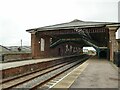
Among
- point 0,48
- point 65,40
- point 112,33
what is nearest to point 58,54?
point 65,40

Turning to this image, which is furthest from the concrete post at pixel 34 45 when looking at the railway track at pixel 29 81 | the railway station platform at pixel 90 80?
the railway station platform at pixel 90 80

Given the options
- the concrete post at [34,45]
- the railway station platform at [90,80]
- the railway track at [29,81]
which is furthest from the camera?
the concrete post at [34,45]

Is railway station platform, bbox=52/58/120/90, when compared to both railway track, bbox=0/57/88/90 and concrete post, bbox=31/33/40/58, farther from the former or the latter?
concrete post, bbox=31/33/40/58

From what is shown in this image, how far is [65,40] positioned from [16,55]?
53.9 feet

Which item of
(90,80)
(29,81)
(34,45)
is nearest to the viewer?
(90,80)

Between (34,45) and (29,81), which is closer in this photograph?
(29,81)

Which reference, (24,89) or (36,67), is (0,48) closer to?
→ (36,67)

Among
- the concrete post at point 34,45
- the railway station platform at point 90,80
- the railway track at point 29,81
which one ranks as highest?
the concrete post at point 34,45

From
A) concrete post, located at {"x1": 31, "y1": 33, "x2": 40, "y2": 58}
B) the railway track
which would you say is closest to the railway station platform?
the railway track

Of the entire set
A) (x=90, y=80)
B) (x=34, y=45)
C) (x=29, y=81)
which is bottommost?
(x=29, y=81)

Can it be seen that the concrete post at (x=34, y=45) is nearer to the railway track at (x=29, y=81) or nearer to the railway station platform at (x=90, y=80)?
the railway track at (x=29, y=81)

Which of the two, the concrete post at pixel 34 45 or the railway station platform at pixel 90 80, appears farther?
the concrete post at pixel 34 45

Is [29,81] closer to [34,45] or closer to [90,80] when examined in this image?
[90,80]

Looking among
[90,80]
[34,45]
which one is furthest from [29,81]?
[34,45]
